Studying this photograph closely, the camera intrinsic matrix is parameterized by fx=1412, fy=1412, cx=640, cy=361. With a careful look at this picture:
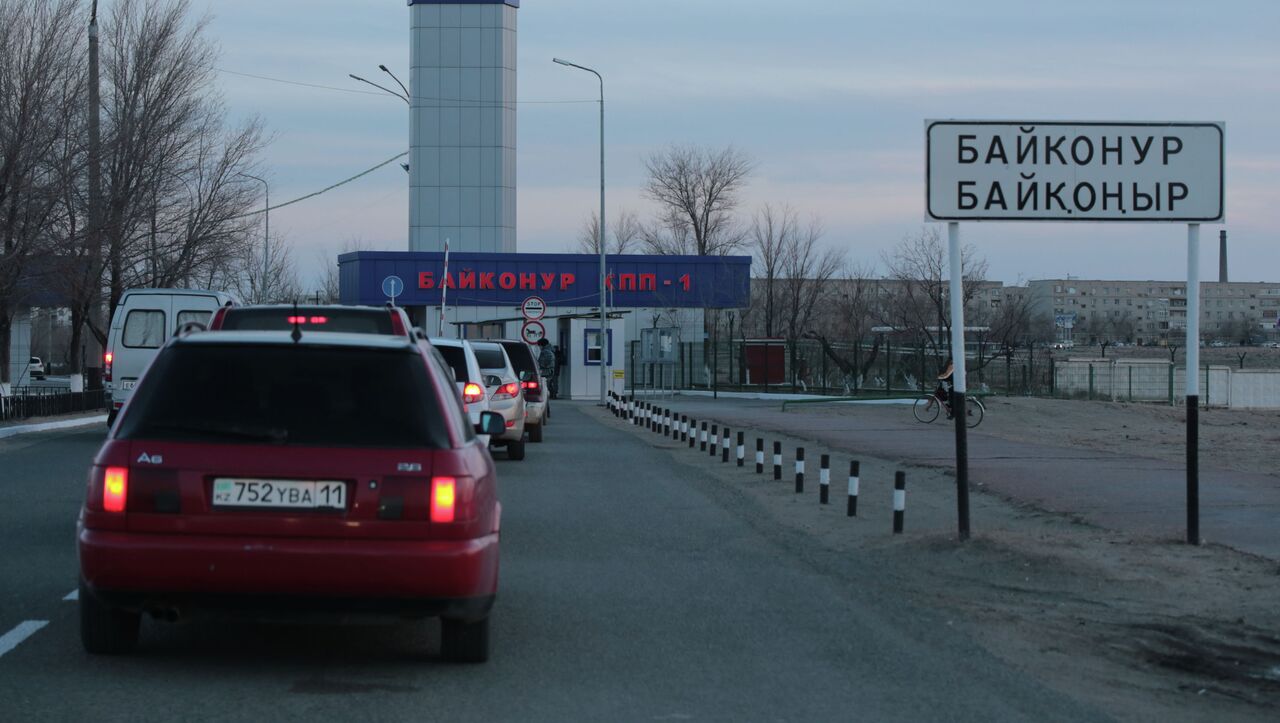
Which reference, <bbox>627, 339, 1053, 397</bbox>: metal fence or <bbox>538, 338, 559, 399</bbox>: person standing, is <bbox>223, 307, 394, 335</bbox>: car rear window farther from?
<bbox>627, 339, 1053, 397</bbox>: metal fence

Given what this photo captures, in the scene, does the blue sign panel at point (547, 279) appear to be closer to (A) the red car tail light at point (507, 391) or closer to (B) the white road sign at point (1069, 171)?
(A) the red car tail light at point (507, 391)

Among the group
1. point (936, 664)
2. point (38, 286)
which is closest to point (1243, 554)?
Result: point (936, 664)

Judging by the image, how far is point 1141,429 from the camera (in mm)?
33219

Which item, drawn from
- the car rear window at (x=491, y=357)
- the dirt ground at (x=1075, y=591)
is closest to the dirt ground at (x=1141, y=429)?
the dirt ground at (x=1075, y=591)

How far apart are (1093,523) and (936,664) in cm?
612

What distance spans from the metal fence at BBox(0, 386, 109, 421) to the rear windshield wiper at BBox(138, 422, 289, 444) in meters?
19.6

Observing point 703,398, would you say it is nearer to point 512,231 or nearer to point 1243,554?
point 512,231

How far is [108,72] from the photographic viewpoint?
105 feet

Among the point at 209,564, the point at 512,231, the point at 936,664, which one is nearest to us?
the point at 209,564

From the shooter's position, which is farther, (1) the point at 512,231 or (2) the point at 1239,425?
(1) the point at 512,231

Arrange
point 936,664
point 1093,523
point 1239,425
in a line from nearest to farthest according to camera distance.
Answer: point 936,664, point 1093,523, point 1239,425

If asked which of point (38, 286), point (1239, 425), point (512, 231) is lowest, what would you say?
point (1239, 425)

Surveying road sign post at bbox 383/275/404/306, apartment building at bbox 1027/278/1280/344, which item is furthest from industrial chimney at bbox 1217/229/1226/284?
road sign post at bbox 383/275/404/306

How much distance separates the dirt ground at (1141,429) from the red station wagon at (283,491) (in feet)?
48.6
